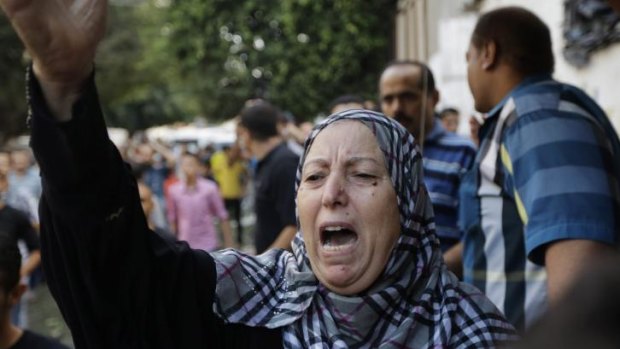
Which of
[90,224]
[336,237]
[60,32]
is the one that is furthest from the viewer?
[336,237]

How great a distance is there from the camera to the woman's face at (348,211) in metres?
2.11

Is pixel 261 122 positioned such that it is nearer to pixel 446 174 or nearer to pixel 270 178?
pixel 270 178

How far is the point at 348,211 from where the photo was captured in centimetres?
214

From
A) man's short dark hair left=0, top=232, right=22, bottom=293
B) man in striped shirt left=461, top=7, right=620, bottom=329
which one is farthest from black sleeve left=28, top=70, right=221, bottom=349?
man's short dark hair left=0, top=232, right=22, bottom=293

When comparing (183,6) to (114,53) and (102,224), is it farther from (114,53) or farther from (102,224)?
(114,53)

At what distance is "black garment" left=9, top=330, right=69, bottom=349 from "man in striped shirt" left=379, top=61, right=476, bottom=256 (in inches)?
72.6

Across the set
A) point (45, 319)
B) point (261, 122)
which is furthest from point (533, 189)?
point (45, 319)

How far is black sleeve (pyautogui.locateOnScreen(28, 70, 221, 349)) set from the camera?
1.64 meters

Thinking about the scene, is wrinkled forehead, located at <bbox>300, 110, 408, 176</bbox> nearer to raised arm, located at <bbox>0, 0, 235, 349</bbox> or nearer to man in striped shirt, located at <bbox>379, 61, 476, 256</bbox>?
raised arm, located at <bbox>0, 0, 235, 349</bbox>

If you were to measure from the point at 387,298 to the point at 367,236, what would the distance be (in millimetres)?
167

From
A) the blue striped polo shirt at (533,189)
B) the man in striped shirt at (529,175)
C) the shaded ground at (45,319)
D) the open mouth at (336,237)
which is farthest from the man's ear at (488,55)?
the shaded ground at (45,319)

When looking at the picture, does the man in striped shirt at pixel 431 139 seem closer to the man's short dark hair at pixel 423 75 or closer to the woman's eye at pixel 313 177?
the man's short dark hair at pixel 423 75

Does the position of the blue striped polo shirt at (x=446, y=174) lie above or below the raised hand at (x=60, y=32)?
below

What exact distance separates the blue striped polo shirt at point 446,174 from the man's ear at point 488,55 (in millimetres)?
1047
